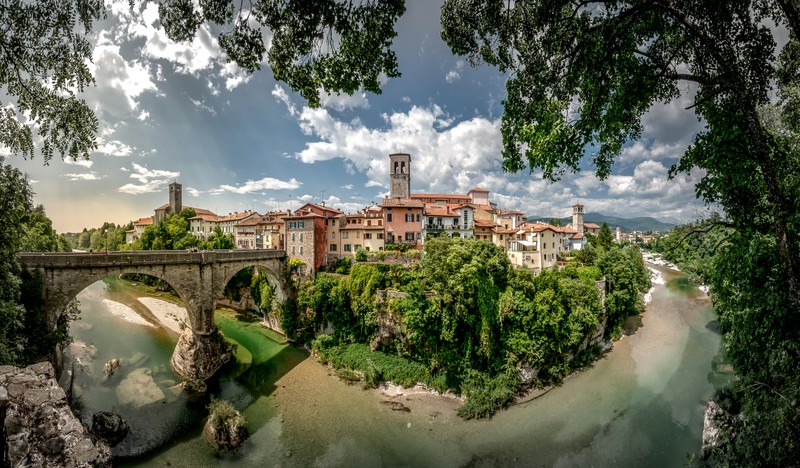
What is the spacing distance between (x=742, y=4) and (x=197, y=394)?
23.7 metres

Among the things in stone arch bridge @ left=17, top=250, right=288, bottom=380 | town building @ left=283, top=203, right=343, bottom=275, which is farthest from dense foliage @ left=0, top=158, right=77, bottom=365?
town building @ left=283, top=203, right=343, bottom=275

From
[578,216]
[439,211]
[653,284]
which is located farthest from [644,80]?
[578,216]

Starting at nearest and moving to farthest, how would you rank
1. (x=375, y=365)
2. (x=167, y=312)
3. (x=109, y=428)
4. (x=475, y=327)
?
1. (x=109, y=428)
2. (x=475, y=327)
3. (x=375, y=365)
4. (x=167, y=312)

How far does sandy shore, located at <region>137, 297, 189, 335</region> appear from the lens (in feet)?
90.7

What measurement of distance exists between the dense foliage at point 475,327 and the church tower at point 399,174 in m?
24.5

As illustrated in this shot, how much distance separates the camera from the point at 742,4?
4.51 metres

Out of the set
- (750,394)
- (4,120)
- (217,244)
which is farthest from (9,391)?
(217,244)

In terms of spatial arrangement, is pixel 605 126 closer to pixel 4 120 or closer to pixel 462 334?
pixel 4 120

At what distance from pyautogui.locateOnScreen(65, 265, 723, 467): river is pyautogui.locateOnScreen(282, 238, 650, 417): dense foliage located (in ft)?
3.99

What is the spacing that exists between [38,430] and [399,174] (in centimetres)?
4226

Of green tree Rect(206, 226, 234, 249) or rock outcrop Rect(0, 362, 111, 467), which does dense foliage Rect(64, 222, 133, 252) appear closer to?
green tree Rect(206, 226, 234, 249)

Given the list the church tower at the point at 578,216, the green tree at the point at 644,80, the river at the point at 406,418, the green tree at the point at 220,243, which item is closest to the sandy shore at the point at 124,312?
the river at the point at 406,418

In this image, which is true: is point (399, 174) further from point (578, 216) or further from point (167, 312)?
point (578, 216)

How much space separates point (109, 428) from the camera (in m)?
13.1
